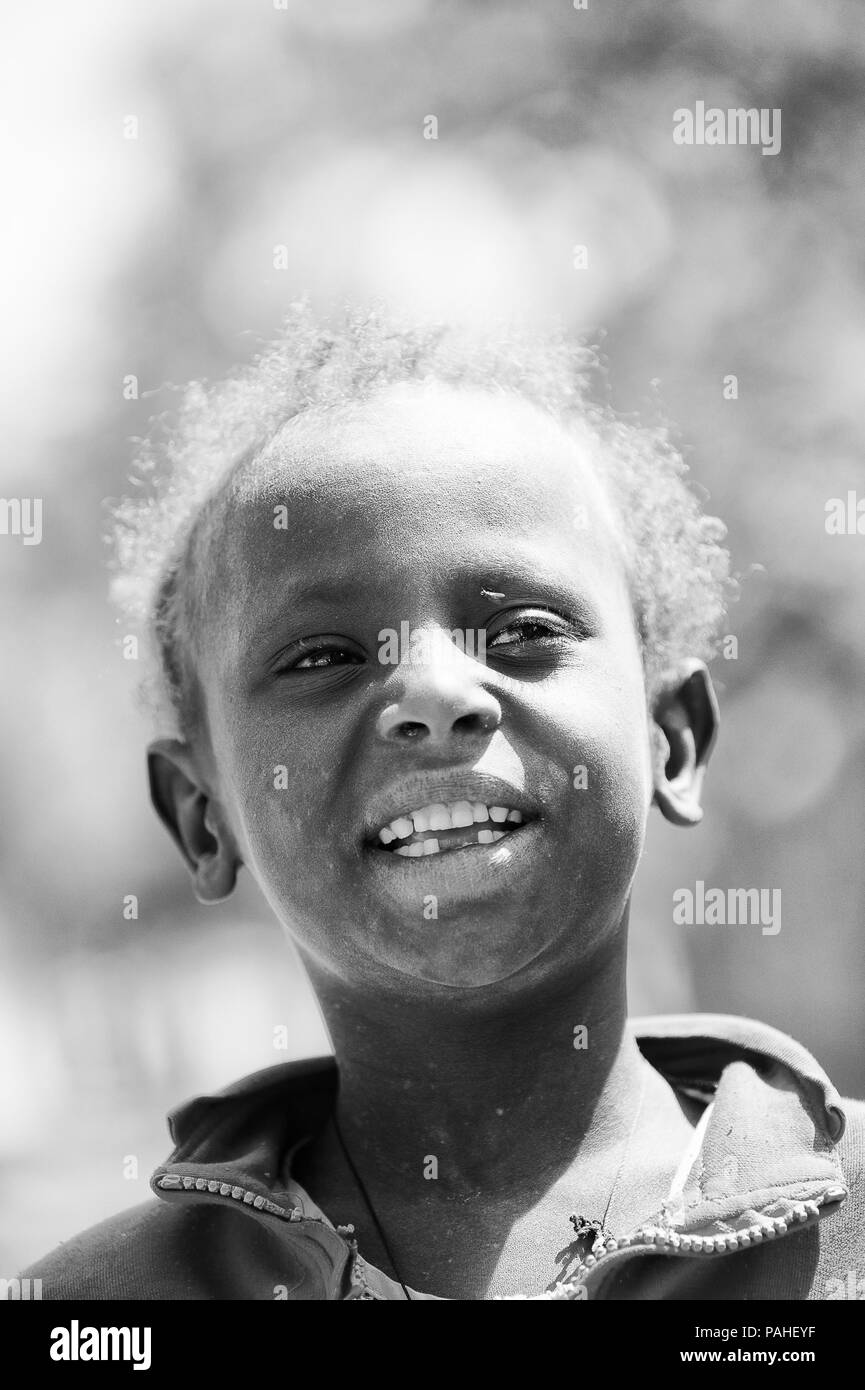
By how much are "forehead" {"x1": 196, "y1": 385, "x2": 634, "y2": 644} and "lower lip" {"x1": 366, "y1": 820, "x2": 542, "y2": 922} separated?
7.6 inches

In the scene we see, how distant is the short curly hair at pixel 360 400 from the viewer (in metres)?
1.41

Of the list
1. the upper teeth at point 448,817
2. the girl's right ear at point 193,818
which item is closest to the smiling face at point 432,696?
the upper teeth at point 448,817

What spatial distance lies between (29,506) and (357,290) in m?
0.65

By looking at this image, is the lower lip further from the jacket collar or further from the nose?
the jacket collar

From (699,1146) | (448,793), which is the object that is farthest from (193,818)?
(699,1146)

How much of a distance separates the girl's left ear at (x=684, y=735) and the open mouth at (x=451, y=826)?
0.25 m

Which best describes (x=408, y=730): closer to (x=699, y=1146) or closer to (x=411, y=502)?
(x=411, y=502)

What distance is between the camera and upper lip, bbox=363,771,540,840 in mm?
1184

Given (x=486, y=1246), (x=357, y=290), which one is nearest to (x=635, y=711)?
(x=486, y=1246)

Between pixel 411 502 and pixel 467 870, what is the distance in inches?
10.8

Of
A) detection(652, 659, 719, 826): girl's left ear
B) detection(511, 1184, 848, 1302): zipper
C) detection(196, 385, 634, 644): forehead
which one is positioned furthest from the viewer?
detection(652, 659, 719, 826): girl's left ear

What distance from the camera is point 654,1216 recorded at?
3.85 ft

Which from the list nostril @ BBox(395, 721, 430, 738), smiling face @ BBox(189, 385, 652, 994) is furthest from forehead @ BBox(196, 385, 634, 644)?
nostril @ BBox(395, 721, 430, 738)

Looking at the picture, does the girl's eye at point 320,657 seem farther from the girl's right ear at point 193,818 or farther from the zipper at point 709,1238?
the zipper at point 709,1238
